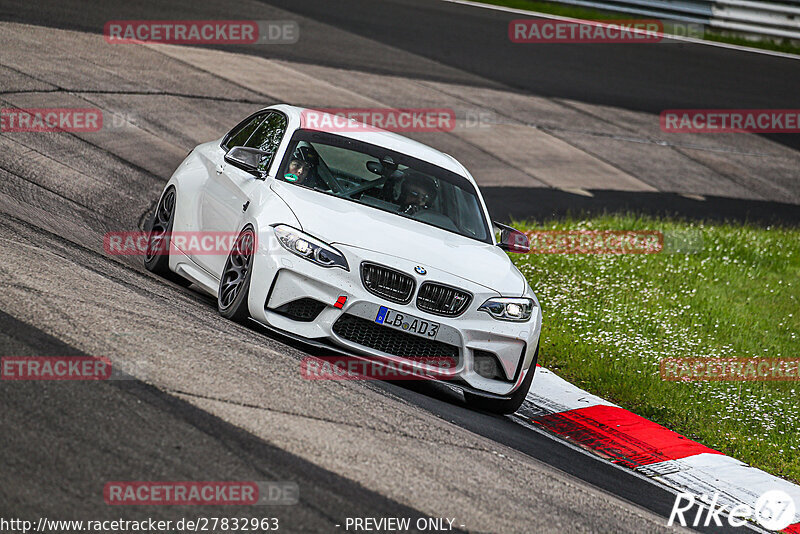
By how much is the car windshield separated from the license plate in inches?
49.1

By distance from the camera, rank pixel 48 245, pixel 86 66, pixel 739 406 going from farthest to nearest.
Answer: pixel 86 66
pixel 739 406
pixel 48 245

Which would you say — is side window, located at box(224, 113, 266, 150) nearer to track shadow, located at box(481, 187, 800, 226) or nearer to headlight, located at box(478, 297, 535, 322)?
headlight, located at box(478, 297, 535, 322)

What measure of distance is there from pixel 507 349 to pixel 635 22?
21.1 metres

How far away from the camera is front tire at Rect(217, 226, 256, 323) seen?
6.91 meters

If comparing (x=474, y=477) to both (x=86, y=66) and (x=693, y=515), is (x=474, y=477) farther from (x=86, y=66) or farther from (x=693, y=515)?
(x=86, y=66)

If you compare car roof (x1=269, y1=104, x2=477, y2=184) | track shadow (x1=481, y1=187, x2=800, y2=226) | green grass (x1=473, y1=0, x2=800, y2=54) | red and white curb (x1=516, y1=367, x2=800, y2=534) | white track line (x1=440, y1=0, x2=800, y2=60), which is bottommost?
red and white curb (x1=516, y1=367, x2=800, y2=534)

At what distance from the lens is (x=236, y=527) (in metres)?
4.05

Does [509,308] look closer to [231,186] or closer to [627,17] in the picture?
[231,186]

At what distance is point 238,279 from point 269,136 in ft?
A: 5.56

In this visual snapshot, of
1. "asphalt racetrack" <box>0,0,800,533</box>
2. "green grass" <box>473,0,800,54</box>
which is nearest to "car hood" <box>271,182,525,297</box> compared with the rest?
"asphalt racetrack" <box>0,0,800,533</box>

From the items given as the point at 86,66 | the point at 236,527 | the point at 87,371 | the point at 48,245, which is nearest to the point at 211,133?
the point at 86,66

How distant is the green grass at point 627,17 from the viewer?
26.4 metres

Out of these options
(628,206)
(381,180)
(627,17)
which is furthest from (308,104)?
(627,17)

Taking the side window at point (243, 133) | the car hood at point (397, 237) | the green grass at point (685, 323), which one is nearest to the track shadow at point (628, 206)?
the green grass at point (685, 323)
